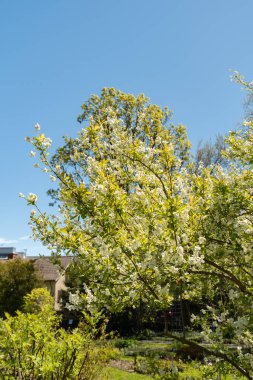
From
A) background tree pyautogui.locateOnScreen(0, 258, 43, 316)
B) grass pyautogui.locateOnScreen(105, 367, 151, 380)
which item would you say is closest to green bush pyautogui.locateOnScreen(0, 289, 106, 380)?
grass pyautogui.locateOnScreen(105, 367, 151, 380)

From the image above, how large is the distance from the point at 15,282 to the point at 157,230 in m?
22.0

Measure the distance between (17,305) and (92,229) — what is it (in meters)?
22.0

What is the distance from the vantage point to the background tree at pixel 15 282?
77.3 ft

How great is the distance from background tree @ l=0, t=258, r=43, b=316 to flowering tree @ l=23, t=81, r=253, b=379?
20527mm

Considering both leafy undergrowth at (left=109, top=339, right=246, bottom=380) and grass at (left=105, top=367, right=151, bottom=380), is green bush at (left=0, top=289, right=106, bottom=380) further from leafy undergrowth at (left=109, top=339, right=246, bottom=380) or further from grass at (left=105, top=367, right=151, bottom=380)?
grass at (left=105, top=367, right=151, bottom=380)

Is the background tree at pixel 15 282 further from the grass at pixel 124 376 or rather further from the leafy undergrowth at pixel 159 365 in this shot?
the grass at pixel 124 376

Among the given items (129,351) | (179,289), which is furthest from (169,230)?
(129,351)

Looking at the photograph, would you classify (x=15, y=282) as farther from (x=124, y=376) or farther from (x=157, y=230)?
(x=157, y=230)

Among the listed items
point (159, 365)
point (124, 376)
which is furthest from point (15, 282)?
point (159, 365)

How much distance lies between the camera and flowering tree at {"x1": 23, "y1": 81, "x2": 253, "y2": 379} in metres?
3.70

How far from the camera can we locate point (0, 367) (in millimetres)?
4879

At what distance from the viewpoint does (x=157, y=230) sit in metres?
3.94

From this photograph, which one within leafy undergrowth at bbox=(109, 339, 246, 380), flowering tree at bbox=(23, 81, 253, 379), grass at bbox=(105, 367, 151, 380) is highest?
flowering tree at bbox=(23, 81, 253, 379)

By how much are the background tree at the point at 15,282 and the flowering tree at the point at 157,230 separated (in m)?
20.5
